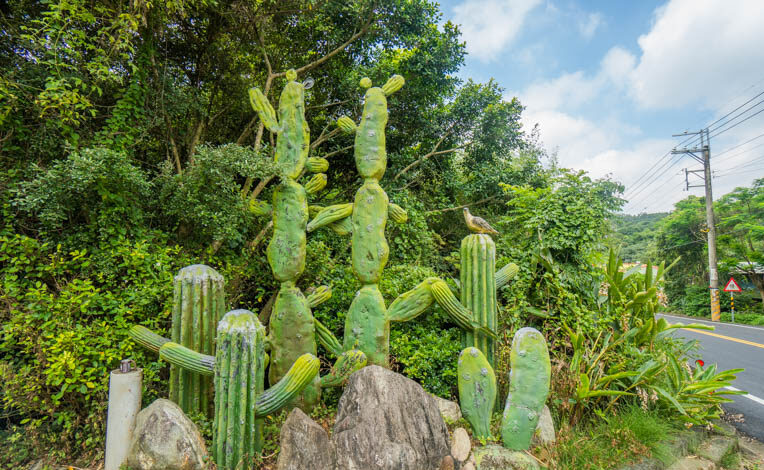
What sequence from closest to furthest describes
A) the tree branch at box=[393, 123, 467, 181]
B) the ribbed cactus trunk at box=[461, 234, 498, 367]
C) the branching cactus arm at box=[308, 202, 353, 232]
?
the ribbed cactus trunk at box=[461, 234, 498, 367]
the branching cactus arm at box=[308, 202, 353, 232]
the tree branch at box=[393, 123, 467, 181]

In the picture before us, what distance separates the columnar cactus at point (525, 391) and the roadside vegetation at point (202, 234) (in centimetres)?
29

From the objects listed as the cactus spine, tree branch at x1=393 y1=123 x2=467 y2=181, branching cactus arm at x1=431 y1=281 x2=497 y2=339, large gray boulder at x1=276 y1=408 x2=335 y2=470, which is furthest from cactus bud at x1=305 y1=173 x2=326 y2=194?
tree branch at x1=393 y1=123 x2=467 y2=181

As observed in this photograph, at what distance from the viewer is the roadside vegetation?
9.81ft

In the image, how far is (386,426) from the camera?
2.38 meters

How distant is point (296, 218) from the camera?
3.28 m

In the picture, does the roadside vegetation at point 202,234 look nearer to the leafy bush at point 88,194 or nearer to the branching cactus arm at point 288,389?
the leafy bush at point 88,194

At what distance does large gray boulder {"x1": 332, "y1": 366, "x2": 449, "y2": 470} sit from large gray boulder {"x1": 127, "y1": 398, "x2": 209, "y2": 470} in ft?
3.29

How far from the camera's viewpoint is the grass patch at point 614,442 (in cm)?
271

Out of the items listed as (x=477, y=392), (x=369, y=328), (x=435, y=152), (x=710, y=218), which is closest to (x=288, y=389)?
(x=369, y=328)

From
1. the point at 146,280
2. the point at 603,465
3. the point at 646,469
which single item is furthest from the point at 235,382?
the point at 646,469

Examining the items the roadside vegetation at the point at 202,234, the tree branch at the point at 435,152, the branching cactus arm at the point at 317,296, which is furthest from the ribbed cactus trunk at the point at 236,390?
the tree branch at the point at 435,152

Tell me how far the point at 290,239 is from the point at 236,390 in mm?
1379

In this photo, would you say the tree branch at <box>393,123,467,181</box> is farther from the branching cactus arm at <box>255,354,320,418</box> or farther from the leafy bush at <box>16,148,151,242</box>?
the branching cactus arm at <box>255,354,320,418</box>

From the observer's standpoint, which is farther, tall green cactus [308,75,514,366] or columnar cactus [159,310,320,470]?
tall green cactus [308,75,514,366]
